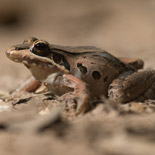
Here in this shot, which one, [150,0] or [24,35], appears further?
[150,0]

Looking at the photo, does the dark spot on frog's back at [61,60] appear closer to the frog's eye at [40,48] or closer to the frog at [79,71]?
the frog at [79,71]

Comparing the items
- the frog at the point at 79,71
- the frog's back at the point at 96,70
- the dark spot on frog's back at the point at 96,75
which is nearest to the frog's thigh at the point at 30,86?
the frog at the point at 79,71

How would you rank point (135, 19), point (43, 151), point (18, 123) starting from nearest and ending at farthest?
1. point (43, 151)
2. point (18, 123)
3. point (135, 19)

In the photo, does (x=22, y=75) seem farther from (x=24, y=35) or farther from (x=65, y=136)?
(x=24, y=35)

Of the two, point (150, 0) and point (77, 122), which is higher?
point (150, 0)

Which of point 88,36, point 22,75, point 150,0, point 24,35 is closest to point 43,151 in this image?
point 22,75

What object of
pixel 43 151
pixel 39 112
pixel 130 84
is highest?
pixel 130 84
